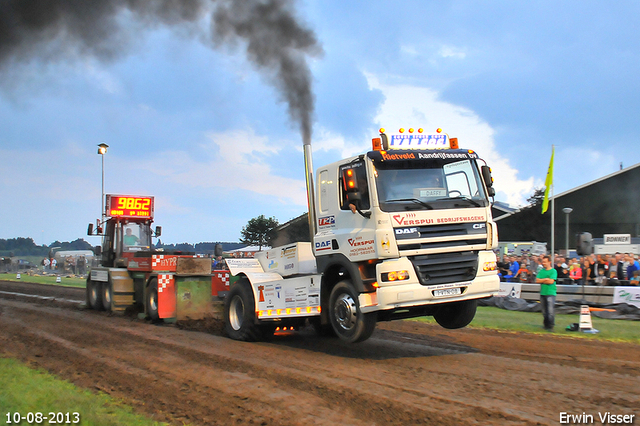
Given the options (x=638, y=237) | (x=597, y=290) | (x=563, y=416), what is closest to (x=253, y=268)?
(x=563, y=416)

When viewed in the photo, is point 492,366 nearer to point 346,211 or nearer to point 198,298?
point 346,211

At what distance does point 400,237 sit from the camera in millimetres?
7637

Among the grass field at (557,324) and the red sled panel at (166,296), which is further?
the red sled panel at (166,296)

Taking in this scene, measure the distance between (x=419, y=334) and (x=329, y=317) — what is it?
3.19 meters

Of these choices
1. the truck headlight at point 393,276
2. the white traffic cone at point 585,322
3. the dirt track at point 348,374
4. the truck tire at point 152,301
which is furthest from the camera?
the truck tire at point 152,301

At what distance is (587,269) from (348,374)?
1281cm

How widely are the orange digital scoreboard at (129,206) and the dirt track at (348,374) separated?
5.51 m

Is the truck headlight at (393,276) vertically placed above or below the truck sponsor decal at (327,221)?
below

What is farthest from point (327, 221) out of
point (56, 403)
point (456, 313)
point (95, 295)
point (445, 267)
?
point (95, 295)

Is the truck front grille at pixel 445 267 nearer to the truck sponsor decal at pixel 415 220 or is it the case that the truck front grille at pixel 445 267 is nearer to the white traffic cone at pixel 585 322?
the truck sponsor decal at pixel 415 220

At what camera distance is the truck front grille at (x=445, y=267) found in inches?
304

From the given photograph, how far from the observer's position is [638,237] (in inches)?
1148

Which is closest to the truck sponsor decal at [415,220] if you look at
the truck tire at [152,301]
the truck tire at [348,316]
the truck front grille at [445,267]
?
the truck front grille at [445,267]

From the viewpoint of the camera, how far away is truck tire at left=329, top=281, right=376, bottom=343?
785cm
